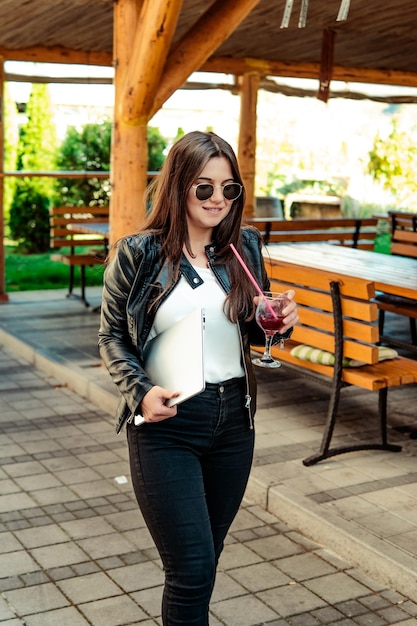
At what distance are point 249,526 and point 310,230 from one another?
6.06m

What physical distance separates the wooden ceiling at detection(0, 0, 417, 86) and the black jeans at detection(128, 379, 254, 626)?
4486mm

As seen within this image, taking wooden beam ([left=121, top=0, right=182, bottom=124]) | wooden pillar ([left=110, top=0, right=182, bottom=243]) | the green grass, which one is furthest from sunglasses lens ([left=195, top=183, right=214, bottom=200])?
the green grass

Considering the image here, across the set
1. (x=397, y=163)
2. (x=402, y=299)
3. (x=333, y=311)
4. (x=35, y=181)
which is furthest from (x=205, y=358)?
(x=397, y=163)

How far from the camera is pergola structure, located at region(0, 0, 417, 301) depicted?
623cm

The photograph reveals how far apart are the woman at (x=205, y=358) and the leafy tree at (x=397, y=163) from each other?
12.7 m

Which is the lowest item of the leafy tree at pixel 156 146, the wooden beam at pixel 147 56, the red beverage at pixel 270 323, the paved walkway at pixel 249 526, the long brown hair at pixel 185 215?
the paved walkway at pixel 249 526

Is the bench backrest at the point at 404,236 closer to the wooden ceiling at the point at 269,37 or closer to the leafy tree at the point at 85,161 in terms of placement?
the wooden ceiling at the point at 269,37

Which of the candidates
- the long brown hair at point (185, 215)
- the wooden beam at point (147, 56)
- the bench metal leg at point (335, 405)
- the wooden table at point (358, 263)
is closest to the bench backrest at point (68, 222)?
the wooden table at point (358, 263)

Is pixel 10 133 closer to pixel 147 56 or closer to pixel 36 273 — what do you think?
pixel 36 273

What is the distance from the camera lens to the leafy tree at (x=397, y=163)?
1505 cm

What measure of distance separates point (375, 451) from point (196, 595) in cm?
282

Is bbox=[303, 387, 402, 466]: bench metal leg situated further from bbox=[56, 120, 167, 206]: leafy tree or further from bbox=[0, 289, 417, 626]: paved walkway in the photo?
bbox=[56, 120, 167, 206]: leafy tree

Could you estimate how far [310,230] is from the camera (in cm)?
1008

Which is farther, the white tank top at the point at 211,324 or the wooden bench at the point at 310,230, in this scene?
the wooden bench at the point at 310,230
